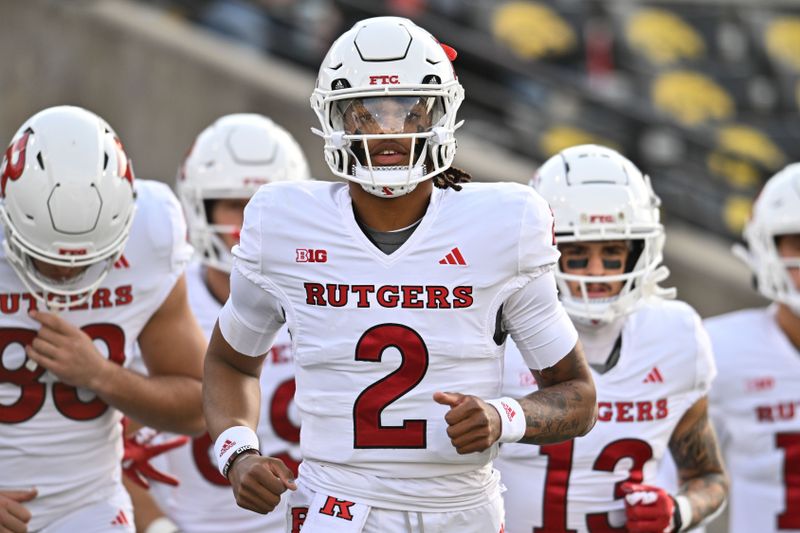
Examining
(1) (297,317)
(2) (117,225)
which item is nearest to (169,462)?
(2) (117,225)

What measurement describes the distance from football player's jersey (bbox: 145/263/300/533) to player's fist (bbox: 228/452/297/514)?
1713 millimetres

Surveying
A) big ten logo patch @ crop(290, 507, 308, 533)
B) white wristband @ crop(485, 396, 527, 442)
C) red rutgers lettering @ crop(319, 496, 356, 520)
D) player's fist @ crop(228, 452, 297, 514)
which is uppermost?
white wristband @ crop(485, 396, 527, 442)

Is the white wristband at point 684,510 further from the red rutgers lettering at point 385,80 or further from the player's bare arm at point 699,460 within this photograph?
the red rutgers lettering at point 385,80

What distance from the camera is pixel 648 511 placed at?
418cm

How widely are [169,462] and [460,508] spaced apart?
6.56 ft

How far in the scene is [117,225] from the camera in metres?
4.11

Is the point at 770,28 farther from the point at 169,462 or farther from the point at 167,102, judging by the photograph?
the point at 169,462

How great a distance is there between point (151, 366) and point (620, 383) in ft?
4.53

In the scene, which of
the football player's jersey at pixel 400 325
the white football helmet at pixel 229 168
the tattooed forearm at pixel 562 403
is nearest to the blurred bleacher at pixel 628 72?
the white football helmet at pixel 229 168

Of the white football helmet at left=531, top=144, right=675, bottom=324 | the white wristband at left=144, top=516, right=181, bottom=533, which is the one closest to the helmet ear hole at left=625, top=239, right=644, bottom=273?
the white football helmet at left=531, top=144, right=675, bottom=324

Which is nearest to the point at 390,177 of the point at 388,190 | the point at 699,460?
the point at 388,190

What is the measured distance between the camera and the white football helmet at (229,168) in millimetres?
5512

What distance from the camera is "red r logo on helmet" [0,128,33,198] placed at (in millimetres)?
4090

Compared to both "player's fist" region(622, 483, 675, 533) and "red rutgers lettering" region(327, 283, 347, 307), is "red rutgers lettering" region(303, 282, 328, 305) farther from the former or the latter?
"player's fist" region(622, 483, 675, 533)
